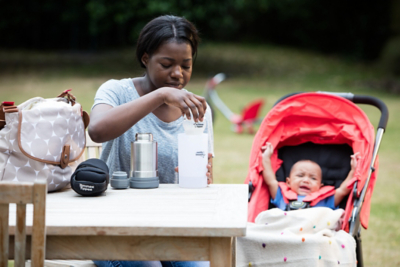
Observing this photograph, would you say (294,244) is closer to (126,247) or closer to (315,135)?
(126,247)

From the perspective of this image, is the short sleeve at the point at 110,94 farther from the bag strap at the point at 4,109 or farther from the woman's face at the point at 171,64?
the bag strap at the point at 4,109

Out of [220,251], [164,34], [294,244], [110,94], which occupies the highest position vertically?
[164,34]

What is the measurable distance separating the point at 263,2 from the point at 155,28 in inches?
734

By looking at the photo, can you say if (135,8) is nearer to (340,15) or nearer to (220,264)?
(340,15)

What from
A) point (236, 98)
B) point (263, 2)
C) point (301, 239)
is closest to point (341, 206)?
point (301, 239)

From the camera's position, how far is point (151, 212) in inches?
67.1

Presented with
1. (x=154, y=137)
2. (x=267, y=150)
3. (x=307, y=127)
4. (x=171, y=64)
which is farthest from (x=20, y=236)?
(x=307, y=127)

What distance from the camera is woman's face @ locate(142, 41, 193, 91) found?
2480 millimetres

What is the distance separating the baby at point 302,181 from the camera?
10.1ft

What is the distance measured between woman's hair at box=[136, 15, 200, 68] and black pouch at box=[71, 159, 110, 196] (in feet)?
2.67

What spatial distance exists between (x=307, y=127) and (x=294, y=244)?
1297mm

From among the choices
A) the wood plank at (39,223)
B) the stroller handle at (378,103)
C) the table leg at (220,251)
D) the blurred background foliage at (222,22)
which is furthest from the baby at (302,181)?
the blurred background foliage at (222,22)

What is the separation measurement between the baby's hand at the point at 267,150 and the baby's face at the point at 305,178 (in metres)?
0.21

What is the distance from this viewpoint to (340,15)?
2669 cm
